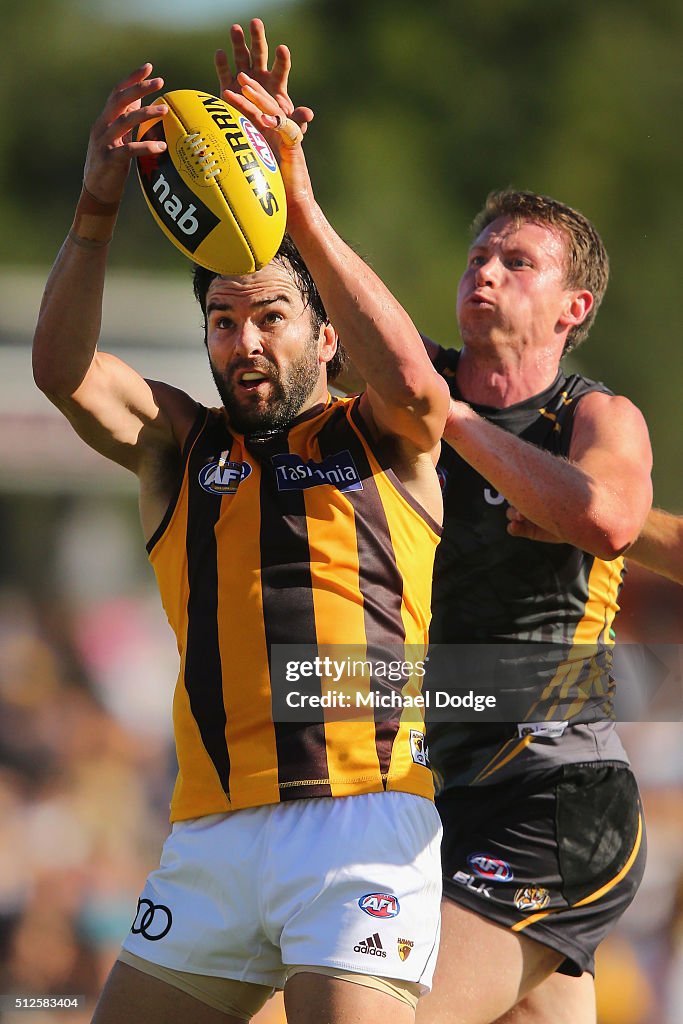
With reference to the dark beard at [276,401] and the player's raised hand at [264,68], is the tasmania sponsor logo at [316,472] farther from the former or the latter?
the player's raised hand at [264,68]

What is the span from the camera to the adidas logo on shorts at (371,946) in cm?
260

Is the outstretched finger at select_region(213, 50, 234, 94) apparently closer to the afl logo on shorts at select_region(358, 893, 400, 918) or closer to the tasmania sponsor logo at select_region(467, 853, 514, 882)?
the afl logo on shorts at select_region(358, 893, 400, 918)

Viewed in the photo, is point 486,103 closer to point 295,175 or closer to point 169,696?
point 169,696

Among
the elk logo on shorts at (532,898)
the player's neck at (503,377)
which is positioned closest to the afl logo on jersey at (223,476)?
the player's neck at (503,377)

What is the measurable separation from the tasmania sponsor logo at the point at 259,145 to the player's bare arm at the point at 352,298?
24mm

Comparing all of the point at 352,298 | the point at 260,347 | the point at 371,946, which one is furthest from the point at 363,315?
the point at 371,946

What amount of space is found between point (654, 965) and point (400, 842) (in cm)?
358

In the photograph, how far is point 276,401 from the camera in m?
3.10

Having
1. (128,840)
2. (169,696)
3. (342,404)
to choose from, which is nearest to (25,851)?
(128,840)

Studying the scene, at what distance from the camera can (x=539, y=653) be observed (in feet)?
12.4

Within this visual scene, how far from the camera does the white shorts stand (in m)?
2.63

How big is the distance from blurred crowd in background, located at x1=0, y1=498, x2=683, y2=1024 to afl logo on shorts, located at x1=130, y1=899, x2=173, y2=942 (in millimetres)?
2842

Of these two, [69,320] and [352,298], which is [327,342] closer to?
[352,298]

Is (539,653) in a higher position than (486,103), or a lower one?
lower
